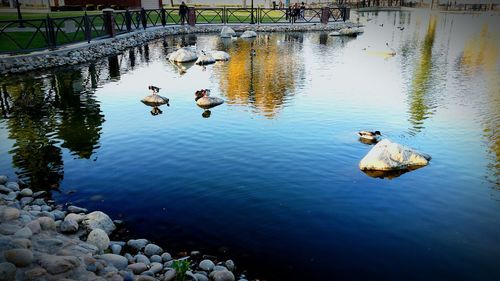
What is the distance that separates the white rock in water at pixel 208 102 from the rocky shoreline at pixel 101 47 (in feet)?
40.7

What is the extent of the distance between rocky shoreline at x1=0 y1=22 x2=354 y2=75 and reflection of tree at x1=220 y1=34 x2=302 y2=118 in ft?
31.4

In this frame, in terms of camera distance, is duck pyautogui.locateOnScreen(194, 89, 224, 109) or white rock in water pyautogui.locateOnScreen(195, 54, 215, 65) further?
white rock in water pyautogui.locateOnScreen(195, 54, 215, 65)

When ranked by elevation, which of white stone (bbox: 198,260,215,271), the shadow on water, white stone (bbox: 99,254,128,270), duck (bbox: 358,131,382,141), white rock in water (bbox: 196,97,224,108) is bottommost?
white stone (bbox: 198,260,215,271)

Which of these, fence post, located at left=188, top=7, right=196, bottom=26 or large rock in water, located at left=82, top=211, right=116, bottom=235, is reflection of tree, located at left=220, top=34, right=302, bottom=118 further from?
fence post, located at left=188, top=7, right=196, bottom=26

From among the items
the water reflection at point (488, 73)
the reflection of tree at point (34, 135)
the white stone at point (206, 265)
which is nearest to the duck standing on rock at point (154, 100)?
the reflection of tree at point (34, 135)

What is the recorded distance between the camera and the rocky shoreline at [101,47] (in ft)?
76.3

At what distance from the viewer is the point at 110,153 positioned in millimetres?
12328

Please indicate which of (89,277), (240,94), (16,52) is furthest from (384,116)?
(16,52)

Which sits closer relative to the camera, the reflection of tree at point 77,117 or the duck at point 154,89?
the reflection of tree at point 77,117

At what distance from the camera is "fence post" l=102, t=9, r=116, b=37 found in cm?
3238

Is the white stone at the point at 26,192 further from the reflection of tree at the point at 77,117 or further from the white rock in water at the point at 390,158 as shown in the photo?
the white rock in water at the point at 390,158

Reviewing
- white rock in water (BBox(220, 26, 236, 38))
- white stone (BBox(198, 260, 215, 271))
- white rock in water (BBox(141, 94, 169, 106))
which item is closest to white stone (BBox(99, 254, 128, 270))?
white stone (BBox(198, 260, 215, 271))

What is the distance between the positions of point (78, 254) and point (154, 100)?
11.8m

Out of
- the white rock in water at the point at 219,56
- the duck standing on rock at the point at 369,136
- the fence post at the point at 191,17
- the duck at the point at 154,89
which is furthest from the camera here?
the fence post at the point at 191,17
